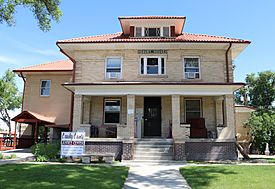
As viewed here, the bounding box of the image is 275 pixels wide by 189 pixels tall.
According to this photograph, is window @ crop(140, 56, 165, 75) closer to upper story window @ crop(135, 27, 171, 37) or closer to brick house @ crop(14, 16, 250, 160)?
brick house @ crop(14, 16, 250, 160)

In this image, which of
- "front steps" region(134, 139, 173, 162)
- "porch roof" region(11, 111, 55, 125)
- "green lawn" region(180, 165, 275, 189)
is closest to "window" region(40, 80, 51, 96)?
"porch roof" region(11, 111, 55, 125)

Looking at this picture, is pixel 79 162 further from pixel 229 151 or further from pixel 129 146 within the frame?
pixel 229 151

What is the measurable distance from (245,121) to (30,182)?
19789 millimetres

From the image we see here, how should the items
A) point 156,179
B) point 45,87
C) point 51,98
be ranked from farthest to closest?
point 45,87 < point 51,98 < point 156,179

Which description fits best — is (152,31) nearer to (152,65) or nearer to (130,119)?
(152,65)

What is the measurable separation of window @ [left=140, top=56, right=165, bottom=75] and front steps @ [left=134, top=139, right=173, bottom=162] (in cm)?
466

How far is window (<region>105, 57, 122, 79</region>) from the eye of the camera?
1780 cm

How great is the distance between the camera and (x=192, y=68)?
1786cm

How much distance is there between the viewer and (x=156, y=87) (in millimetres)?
15719

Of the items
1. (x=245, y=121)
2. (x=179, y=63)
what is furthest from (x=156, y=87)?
(x=245, y=121)

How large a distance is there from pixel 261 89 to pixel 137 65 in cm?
2649

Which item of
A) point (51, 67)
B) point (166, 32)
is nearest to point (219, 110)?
point (166, 32)

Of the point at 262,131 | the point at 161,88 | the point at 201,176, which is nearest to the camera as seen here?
the point at 201,176

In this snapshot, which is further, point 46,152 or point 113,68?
point 113,68
